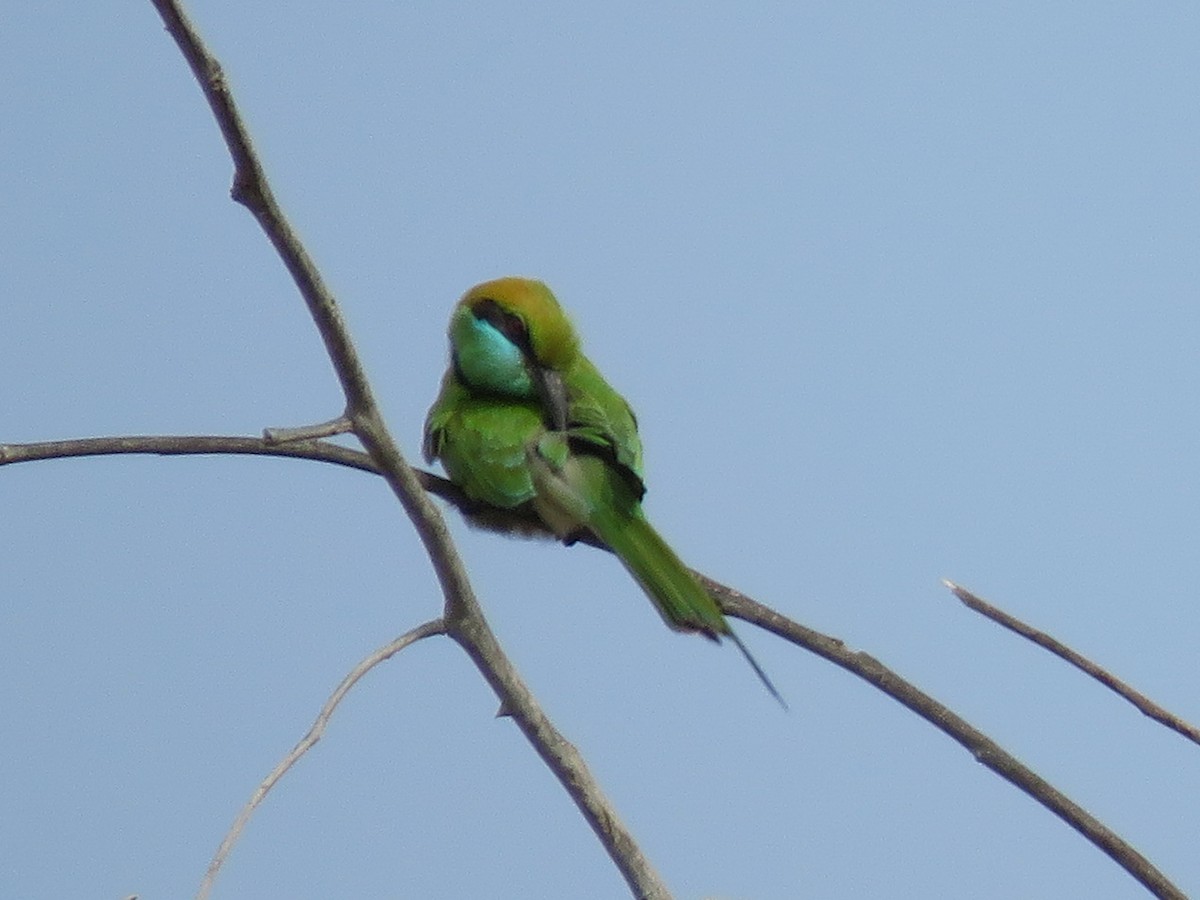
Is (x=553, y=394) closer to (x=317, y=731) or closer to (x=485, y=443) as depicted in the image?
(x=485, y=443)

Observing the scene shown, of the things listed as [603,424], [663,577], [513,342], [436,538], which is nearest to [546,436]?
[603,424]

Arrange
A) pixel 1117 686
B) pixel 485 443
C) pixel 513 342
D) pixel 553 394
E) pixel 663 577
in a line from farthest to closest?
pixel 513 342 < pixel 553 394 < pixel 485 443 < pixel 663 577 < pixel 1117 686

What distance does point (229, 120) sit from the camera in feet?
4.25

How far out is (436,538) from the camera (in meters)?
1.54

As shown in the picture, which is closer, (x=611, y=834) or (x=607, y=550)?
(x=611, y=834)

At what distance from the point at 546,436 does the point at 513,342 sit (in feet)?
1.09

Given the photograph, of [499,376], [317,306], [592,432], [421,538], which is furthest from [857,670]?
[499,376]

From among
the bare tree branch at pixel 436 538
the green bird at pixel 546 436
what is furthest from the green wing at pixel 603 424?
the bare tree branch at pixel 436 538

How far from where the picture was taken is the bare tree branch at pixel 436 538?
1.34 meters

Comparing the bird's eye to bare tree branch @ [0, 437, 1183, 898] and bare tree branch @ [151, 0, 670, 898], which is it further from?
bare tree branch @ [151, 0, 670, 898]

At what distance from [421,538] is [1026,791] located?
0.62 metres

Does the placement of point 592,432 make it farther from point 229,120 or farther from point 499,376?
point 229,120

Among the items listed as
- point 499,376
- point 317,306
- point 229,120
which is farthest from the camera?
point 499,376

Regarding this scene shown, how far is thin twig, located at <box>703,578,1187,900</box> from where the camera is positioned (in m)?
1.38
